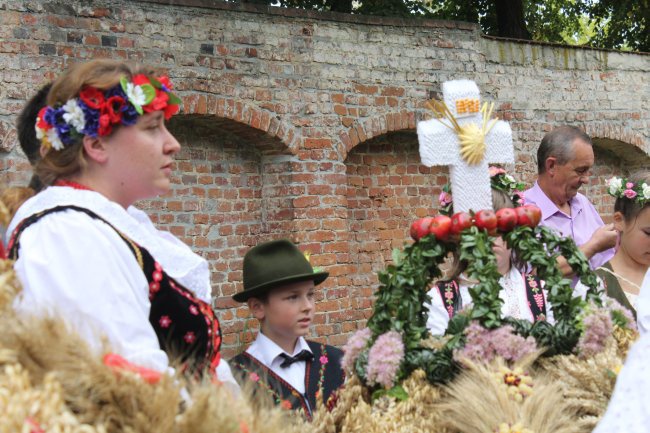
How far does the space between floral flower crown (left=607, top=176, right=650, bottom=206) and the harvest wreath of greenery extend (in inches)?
70.8

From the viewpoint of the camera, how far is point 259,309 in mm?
3744

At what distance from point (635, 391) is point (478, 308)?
77 centimetres

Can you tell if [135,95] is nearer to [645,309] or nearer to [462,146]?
[462,146]

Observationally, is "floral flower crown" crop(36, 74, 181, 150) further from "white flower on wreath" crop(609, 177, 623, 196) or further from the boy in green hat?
"white flower on wreath" crop(609, 177, 623, 196)

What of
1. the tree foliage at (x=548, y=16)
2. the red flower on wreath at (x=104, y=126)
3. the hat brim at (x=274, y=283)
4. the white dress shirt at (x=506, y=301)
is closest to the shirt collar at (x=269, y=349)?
the hat brim at (x=274, y=283)

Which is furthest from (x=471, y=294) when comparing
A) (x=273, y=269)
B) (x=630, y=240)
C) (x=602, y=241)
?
(x=602, y=241)

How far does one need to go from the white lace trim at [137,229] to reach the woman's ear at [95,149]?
106 mm

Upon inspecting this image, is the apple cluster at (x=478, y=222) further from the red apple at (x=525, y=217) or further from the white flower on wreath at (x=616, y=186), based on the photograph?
the white flower on wreath at (x=616, y=186)

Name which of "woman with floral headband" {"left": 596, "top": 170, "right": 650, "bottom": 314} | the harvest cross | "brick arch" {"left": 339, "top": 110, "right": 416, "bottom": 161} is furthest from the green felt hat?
"brick arch" {"left": 339, "top": 110, "right": 416, "bottom": 161}

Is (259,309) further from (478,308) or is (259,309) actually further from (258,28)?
(258,28)

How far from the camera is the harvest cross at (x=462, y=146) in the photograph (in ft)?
8.49

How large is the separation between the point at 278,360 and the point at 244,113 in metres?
3.03

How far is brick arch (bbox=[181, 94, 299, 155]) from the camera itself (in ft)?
20.0

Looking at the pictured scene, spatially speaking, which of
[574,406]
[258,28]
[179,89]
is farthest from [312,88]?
[574,406]
